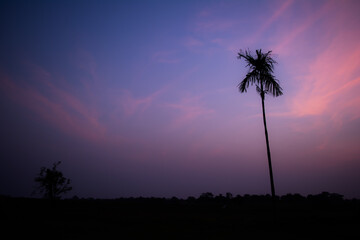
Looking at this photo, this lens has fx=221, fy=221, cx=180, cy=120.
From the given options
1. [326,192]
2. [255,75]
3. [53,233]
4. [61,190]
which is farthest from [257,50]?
[326,192]

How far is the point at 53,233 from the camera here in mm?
20109

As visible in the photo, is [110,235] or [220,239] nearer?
[220,239]

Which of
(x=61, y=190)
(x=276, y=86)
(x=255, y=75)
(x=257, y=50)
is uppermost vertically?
(x=257, y=50)

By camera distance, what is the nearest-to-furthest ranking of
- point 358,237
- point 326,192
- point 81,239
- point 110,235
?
point 358,237 → point 81,239 → point 110,235 → point 326,192

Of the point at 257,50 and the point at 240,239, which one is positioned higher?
the point at 257,50

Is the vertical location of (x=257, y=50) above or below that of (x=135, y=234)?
above

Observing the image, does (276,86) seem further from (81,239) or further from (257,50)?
(81,239)

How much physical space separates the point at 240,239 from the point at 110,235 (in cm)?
1114

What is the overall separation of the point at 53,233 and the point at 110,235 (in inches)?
212

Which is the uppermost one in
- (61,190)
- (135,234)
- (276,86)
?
(276,86)

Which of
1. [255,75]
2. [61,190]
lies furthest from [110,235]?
[61,190]

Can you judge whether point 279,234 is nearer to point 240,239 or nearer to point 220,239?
point 240,239

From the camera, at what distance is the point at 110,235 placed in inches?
770

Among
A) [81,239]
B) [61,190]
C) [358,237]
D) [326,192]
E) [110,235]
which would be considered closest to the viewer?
Answer: [358,237]
